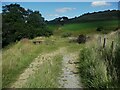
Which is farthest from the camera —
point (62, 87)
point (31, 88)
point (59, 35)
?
point (59, 35)

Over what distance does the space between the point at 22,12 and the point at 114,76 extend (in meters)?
44.2

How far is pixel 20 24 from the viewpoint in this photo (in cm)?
4422

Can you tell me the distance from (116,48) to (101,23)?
33374 millimetres

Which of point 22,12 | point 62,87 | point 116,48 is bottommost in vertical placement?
point 62,87

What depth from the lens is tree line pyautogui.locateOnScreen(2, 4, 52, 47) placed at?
4234 centimetres

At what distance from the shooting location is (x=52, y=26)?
4819cm

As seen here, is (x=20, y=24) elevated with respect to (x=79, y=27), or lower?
elevated

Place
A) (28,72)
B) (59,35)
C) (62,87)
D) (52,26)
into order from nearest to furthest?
(62,87), (28,72), (59,35), (52,26)

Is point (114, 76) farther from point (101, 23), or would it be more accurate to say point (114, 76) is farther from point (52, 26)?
point (52, 26)

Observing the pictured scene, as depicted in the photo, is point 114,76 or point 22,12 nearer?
point 114,76

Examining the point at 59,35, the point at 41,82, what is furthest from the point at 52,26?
the point at 41,82

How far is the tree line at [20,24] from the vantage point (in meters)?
42.3

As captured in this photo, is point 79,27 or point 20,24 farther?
point 79,27

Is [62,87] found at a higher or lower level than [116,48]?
lower
